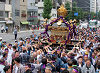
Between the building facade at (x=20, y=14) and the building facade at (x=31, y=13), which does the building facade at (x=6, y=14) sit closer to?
the building facade at (x=20, y=14)

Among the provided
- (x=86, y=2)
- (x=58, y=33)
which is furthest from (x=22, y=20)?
(x=86, y=2)

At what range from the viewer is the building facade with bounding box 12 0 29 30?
2058 inches

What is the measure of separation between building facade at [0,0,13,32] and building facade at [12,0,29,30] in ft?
8.53

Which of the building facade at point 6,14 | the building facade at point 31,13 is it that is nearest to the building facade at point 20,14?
the building facade at point 6,14

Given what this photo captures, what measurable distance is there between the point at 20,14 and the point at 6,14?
8.69 m

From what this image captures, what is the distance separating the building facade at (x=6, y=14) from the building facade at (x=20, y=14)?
102 inches

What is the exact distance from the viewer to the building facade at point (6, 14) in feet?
151

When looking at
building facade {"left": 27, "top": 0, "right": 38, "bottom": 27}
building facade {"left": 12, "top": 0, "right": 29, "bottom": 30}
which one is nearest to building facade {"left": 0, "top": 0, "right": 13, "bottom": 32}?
building facade {"left": 12, "top": 0, "right": 29, "bottom": 30}

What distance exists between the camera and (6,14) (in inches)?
1881

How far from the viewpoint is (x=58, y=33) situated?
19656 mm

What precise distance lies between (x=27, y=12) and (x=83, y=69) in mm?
56031

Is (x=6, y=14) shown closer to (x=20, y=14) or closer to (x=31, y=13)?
(x=20, y=14)

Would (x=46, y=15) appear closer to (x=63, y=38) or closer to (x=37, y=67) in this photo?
(x=63, y=38)

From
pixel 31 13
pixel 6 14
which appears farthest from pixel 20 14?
pixel 6 14
